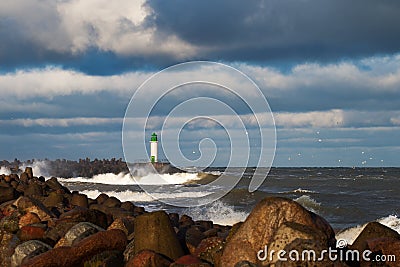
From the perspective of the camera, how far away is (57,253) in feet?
27.6

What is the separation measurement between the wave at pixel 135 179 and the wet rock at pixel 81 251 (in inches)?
1769

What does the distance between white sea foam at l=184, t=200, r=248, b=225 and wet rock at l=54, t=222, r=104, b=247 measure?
1184 centimetres

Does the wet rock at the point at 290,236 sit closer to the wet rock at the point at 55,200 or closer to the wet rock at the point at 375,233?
the wet rock at the point at 375,233

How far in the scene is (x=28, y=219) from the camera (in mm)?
11797

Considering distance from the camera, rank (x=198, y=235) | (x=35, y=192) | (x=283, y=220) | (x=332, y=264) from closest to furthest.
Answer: (x=332, y=264)
(x=283, y=220)
(x=198, y=235)
(x=35, y=192)

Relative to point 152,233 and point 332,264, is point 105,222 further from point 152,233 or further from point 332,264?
point 332,264

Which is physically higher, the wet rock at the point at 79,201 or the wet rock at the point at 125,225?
the wet rock at the point at 79,201

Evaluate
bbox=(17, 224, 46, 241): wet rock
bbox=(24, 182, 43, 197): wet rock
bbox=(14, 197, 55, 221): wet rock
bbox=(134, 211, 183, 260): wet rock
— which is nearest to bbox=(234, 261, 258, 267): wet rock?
bbox=(134, 211, 183, 260): wet rock

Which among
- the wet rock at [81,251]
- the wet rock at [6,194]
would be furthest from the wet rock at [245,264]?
the wet rock at [6,194]

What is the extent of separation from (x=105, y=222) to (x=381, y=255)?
572 centimetres

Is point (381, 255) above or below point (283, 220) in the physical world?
below

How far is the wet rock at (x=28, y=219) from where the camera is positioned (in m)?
11.6

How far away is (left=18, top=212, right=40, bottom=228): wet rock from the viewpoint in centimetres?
1159

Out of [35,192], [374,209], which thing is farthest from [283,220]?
[374,209]
